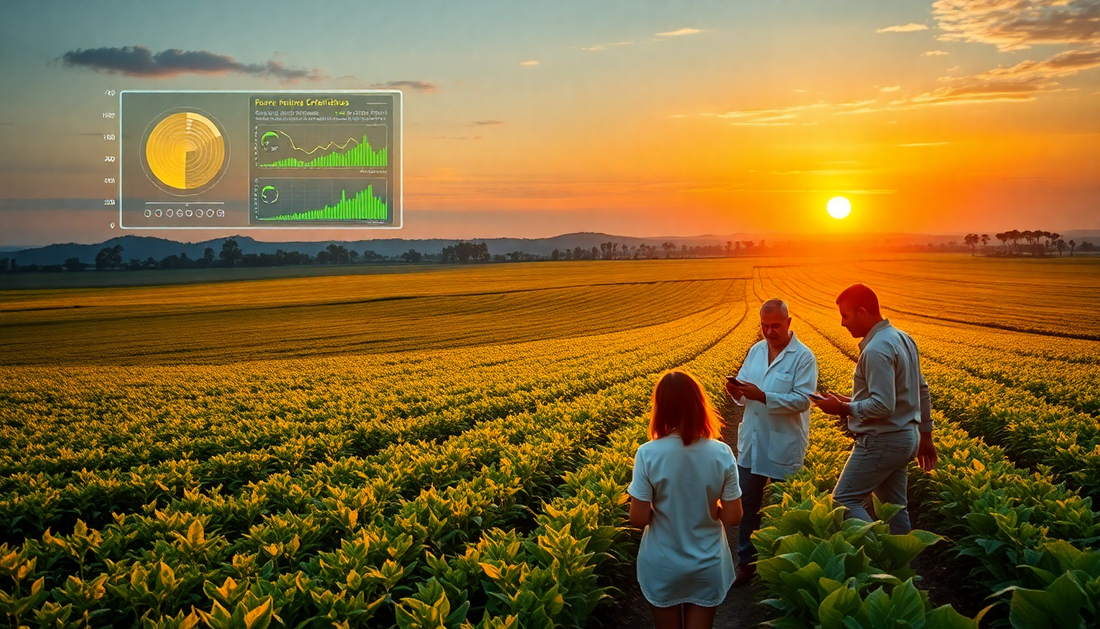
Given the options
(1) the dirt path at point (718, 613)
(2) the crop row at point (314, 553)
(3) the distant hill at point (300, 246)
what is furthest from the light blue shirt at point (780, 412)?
(3) the distant hill at point (300, 246)

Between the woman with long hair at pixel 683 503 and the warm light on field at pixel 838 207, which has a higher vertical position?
the warm light on field at pixel 838 207

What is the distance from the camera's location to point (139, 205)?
49.8 ft

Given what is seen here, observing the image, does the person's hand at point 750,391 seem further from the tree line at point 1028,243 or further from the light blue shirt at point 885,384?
the tree line at point 1028,243

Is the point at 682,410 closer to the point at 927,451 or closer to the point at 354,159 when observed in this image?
the point at 927,451

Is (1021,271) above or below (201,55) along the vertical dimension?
below

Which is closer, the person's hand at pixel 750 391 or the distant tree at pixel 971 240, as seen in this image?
the person's hand at pixel 750 391

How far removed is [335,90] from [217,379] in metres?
8.70

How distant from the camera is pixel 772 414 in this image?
19.6 feet

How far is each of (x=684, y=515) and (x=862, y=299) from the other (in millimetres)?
2277

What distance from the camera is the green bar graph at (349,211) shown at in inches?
584

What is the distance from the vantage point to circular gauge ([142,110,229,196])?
15133 millimetres

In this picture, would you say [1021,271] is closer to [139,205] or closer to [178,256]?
[139,205]

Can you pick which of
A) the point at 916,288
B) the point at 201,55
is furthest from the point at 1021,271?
the point at 201,55

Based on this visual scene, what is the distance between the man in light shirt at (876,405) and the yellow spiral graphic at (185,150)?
1366 centimetres
